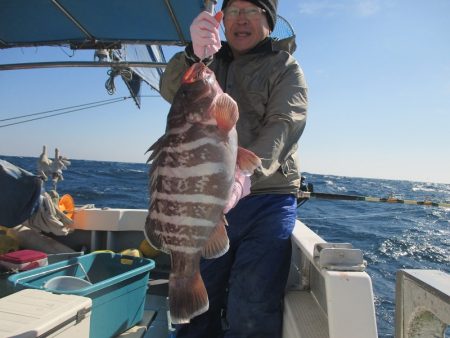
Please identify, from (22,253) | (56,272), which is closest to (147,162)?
(56,272)

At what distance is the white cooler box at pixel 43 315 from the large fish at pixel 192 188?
0.93m

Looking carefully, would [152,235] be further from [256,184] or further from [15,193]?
[15,193]

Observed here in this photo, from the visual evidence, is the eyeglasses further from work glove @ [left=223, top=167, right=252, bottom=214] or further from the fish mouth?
work glove @ [left=223, top=167, right=252, bottom=214]

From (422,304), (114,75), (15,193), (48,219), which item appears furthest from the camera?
(114,75)

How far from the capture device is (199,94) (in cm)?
167

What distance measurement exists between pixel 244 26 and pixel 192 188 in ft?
4.91

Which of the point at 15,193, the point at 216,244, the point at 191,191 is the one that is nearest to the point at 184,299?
the point at 216,244

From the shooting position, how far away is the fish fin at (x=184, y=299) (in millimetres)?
1588

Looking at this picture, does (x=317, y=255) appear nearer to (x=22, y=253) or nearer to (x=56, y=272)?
(x=56, y=272)

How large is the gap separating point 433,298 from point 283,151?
1.11 meters

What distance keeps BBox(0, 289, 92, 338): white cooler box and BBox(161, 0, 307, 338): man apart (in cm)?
71

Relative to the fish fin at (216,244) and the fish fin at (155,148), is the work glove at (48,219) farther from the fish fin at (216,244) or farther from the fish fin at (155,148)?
the fish fin at (216,244)

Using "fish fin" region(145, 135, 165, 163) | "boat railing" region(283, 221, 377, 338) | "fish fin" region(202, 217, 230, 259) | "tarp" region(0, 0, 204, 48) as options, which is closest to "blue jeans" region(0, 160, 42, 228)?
"fish fin" region(145, 135, 165, 163)

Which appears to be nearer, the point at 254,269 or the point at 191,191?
the point at 191,191
